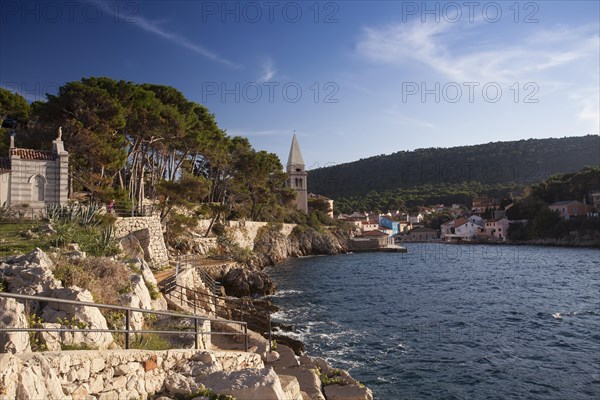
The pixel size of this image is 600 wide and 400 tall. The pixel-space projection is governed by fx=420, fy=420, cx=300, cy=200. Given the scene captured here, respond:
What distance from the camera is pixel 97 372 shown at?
4.82 meters

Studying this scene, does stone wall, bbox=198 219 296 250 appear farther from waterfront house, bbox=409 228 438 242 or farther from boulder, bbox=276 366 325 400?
waterfront house, bbox=409 228 438 242

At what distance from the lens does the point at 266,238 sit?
48469 millimetres

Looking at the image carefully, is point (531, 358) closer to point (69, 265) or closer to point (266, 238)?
point (69, 265)

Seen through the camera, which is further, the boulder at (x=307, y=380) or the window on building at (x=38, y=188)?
the window on building at (x=38, y=188)

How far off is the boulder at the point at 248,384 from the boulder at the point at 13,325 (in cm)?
225

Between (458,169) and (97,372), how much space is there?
12956cm

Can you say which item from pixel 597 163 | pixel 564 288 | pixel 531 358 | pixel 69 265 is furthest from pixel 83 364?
pixel 597 163

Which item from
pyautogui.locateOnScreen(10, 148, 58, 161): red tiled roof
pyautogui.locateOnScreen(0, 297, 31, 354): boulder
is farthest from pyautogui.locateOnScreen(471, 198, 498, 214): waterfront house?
pyautogui.locateOnScreen(0, 297, 31, 354): boulder

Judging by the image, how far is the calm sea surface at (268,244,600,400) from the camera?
12.3m

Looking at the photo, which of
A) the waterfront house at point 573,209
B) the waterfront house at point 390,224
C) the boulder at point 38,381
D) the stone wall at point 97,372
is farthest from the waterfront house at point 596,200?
the boulder at point 38,381

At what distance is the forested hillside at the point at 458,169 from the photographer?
112500mm

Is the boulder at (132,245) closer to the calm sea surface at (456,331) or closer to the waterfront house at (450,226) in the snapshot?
the calm sea surface at (456,331)

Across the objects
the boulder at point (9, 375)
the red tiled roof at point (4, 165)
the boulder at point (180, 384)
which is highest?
the red tiled roof at point (4, 165)

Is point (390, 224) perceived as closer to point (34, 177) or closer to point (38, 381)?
point (34, 177)
